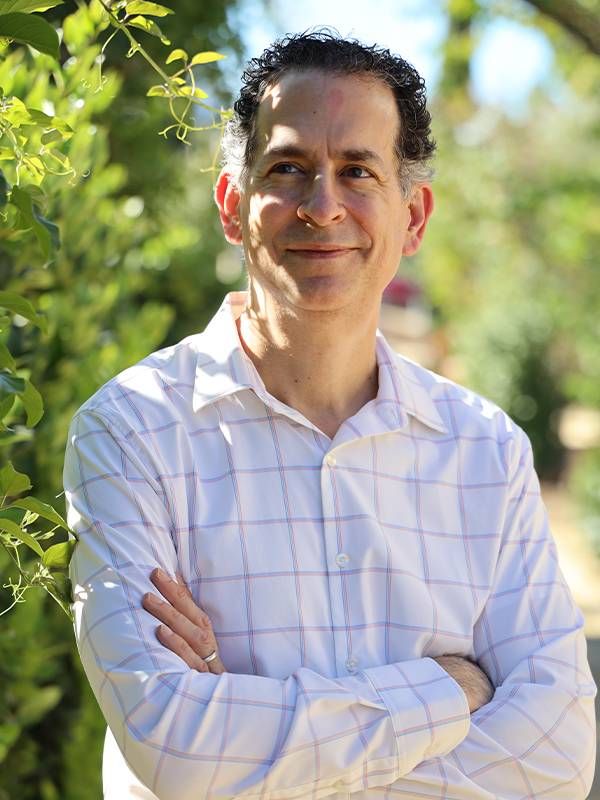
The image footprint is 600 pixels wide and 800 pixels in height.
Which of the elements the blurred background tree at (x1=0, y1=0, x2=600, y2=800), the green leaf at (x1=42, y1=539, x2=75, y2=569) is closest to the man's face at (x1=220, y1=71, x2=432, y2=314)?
the blurred background tree at (x1=0, y1=0, x2=600, y2=800)

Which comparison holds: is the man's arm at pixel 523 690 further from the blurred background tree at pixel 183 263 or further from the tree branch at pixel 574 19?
the tree branch at pixel 574 19

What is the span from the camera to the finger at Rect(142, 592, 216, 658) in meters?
1.82

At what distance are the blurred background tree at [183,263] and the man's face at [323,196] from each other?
257 millimetres

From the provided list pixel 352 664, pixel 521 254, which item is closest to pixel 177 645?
pixel 352 664

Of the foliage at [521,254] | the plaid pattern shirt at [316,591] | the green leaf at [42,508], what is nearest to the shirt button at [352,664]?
the plaid pattern shirt at [316,591]

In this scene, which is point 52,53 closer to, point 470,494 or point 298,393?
point 298,393

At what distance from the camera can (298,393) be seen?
7.14 feet

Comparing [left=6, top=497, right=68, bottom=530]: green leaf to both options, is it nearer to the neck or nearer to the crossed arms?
the crossed arms

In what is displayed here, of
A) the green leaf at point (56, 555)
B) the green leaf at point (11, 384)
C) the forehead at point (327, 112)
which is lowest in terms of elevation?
the green leaf at point (56, 555)

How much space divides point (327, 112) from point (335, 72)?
0.30 feet

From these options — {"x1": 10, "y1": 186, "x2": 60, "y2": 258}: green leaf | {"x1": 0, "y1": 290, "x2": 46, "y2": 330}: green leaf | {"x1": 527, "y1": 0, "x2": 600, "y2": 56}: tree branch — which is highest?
{"x1": 527, "y1": 0, "x2": 600, "y2": 56}: tree branch

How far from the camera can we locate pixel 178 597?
1.86 metres

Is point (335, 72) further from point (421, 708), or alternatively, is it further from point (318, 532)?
point (421, 708)

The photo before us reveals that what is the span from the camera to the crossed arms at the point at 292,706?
175 cm
